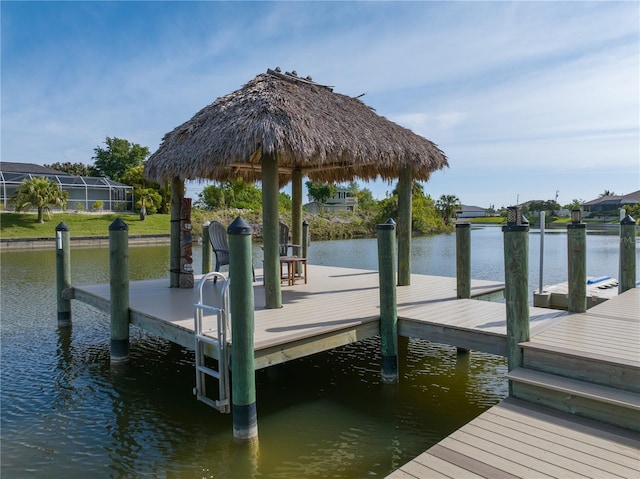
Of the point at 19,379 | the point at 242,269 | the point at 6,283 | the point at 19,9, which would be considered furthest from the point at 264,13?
the point at 6,283

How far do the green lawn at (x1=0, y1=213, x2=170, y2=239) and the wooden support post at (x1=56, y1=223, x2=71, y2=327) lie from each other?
19.6 meters

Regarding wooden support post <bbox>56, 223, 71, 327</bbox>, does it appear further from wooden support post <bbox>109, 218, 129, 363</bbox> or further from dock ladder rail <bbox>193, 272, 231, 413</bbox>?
dock ladder rail <bbox>193, 272, 231, 413</bbox>

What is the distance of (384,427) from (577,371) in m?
1.70

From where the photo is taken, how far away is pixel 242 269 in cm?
354

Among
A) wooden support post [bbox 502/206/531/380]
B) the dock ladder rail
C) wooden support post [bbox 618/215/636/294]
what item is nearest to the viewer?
wooden support post [bbox 502/206/531/380]

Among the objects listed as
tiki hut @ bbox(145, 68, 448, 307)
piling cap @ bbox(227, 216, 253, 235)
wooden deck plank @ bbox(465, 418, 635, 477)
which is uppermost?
tiki hut @ bbox(145, 68, 448, 307)

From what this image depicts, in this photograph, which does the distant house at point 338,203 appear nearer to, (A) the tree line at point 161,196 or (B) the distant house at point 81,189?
(A) the tree line at point 161,196

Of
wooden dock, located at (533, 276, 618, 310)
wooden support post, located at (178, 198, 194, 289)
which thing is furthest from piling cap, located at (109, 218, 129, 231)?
wooden dock, located at (533, 276, 618, 310)

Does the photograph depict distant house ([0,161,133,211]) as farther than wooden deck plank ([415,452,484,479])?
Yes

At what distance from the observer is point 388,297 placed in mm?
4707

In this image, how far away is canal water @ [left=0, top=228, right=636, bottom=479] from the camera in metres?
3.53

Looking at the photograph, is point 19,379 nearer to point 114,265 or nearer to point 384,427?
point 114,265

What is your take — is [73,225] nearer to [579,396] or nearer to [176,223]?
[176,223]

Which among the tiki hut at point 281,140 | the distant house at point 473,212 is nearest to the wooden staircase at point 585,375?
the tiki hut at point 281,140
